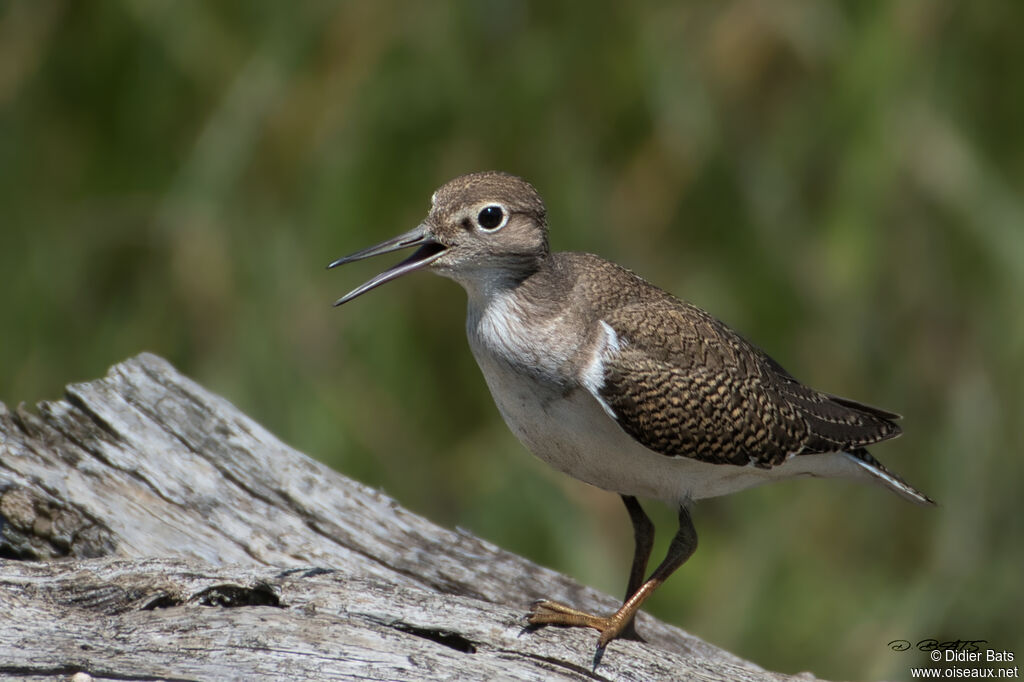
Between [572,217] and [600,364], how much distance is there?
14.0ft

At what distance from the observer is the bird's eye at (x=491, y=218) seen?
6082mm

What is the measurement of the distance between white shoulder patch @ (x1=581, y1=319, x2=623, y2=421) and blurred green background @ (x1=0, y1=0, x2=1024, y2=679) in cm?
373

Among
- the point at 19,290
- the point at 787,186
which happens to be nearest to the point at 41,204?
the point at 19,290

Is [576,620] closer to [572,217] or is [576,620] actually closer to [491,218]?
[491,218]

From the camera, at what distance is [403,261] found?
6.14m

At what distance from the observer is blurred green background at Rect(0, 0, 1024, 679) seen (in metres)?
10.0

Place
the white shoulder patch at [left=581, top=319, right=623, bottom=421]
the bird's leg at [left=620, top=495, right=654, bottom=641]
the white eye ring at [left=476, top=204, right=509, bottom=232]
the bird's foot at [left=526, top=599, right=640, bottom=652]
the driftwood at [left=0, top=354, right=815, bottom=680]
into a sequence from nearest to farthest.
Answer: the driftwood at [left=0, top=354, right=815, bottom=680], the bird's foot at [left=526, top=599, right=640, bottom=652], the white shoulder patch at [left=581, top=319, right=623, bottom=421], the white eye ring at [left=476, top=204, right=509, bottom=232], the bird's leg at [left=620, top=495, right=654, bottom=641]

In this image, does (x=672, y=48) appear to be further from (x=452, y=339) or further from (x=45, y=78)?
(x=45, y=78)

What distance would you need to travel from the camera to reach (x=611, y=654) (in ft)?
18.5

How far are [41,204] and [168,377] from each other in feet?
15.9
